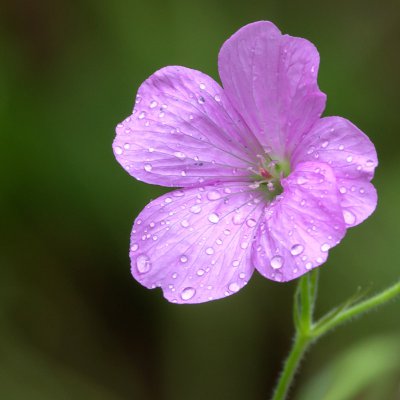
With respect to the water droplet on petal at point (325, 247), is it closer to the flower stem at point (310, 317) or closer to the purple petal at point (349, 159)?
the purple petal at point (349, 159)

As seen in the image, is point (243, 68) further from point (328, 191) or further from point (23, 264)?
point (23, 264)

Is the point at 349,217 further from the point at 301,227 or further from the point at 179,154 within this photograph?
the point at 179,154

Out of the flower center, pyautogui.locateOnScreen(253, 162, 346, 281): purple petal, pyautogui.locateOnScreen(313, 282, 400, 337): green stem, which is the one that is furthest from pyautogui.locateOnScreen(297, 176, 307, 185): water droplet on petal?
pyautogui.locateOnScreen(313, 282, 400, 337): green stem

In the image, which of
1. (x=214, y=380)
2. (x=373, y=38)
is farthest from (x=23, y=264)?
(x=373, y=38)

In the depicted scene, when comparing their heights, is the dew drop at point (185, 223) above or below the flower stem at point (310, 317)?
above

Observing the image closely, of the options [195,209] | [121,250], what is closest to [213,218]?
[195,209]

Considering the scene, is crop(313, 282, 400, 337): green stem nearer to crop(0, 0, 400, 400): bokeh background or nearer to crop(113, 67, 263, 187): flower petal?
crop(113, 67, 263, 187): flower petal

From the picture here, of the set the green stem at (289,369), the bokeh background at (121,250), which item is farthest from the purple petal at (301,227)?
the bokeh background at (121,250)
